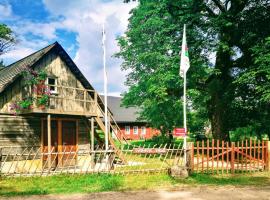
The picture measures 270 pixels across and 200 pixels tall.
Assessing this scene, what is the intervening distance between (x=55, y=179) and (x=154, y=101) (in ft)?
38.8

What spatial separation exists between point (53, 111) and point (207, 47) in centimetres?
1120

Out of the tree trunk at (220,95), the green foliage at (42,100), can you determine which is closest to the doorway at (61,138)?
the green foliage at (42,100)

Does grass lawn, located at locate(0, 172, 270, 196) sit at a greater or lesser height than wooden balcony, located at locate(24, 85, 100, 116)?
A: lesser

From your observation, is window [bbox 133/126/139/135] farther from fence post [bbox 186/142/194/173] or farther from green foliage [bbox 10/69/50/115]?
fence post [bbox 186/142/194/173]

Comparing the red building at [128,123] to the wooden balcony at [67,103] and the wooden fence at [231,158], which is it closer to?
the wooden balcony at [67,103]

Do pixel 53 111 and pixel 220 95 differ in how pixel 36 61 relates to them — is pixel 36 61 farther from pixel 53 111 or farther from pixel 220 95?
pixel 220 95

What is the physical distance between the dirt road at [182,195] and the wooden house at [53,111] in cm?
640

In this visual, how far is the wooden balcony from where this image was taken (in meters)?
17.5

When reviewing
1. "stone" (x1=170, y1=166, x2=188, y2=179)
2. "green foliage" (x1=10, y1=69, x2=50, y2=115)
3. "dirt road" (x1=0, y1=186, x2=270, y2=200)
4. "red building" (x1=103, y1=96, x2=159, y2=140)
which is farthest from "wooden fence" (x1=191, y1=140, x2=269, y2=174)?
"red building" (x1=103, y1=96, x2=159, y2=140)

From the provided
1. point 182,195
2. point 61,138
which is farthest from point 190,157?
point 61,138

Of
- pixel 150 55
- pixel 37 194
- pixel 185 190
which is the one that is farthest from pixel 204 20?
pixel 37 194

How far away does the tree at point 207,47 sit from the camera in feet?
71.8

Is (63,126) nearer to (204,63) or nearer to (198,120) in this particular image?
(204,63)

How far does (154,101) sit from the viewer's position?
23891mm
